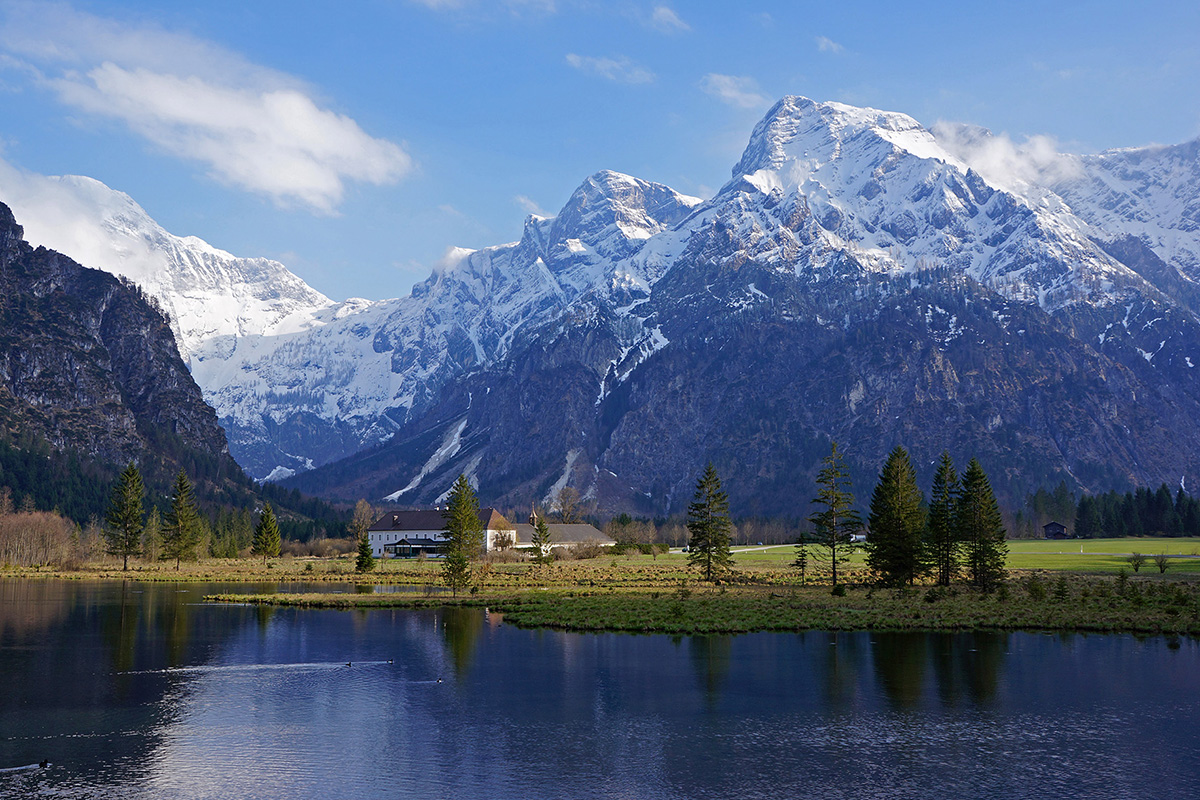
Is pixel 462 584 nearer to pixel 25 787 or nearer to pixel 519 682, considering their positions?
pixel 519 682

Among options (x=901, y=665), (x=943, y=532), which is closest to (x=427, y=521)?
(x=943, y=532)

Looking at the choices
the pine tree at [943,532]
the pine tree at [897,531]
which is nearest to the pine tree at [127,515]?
the pine tree at [897,531]

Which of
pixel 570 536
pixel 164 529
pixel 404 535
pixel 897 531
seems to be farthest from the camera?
pixel 404 535

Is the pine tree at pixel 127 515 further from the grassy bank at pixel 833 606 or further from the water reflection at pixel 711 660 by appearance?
the water reflection at pixel 711 660

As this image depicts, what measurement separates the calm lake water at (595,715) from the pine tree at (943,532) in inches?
1112

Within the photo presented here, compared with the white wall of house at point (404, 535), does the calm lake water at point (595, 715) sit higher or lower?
lower

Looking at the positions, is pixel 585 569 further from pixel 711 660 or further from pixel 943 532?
pixel 711 660

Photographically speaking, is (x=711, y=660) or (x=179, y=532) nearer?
(x=711, y=660)

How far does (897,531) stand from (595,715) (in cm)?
5794

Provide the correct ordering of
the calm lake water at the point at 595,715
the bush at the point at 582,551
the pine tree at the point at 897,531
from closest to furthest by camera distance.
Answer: the calm lake water at the point at 595,715, the pine tree at the point at 897,531, the bush at the point at 582,551

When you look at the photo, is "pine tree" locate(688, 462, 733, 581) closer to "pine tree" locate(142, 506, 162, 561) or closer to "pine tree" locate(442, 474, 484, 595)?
"pine tree" locate(442, 474, 484, 595)

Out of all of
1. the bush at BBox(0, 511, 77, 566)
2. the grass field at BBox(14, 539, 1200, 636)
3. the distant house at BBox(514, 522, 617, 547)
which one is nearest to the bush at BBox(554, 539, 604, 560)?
the distant house at BBox(514, 522, 617, 547)

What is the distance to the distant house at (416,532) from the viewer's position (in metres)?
189

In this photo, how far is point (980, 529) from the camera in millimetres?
90188
